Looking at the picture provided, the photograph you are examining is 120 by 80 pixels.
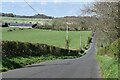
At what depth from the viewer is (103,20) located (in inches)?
1602

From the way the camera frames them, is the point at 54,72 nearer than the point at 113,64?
No

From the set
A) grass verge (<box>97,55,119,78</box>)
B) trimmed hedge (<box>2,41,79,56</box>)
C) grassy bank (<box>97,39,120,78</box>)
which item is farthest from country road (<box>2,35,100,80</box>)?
trimmed hedge (<box>2,41,79,56</box>)

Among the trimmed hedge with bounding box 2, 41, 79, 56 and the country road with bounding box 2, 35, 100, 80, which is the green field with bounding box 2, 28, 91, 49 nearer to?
the trimmed hedge with bounding box 2, 41, 79, 56

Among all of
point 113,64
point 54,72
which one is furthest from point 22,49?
point 113,64

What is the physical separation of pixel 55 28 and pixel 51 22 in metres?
5.67

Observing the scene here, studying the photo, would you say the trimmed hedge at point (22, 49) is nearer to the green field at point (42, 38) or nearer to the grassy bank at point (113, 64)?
the grassy bank at point (113, 64)

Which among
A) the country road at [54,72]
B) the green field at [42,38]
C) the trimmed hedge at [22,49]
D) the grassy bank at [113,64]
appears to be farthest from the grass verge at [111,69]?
the green field at [42,38]

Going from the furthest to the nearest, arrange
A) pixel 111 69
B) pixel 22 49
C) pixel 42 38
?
pixel 42 38
pixel 22 49
pixel 111 69

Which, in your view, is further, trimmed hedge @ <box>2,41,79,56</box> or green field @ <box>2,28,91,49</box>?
green field @ <box>2,28,91,49</box>

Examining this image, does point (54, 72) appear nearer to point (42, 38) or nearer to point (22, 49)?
point (22, 49)

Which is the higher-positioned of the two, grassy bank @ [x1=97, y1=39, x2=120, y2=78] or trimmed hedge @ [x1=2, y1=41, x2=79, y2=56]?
grassy bank @ [x1=97, y1=39, x2=120, y2=78]

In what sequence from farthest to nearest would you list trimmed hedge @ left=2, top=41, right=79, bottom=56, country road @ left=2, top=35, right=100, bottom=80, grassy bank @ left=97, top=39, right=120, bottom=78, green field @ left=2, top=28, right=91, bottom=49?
green field @ left=2, top=28, right=91, bottom=49, trimmed hedge @ left=2, top=41, right=79, bottom=56, country road @ left=2, top=35, right=100, bottom=80, grassy bank @ left=97, top=39, right=120, bottom=78

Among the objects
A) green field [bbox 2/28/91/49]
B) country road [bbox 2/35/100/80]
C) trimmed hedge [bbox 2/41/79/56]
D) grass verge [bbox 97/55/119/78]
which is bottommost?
green field [bbox 2/28/91/49]

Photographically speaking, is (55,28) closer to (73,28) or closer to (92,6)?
(73,28)
